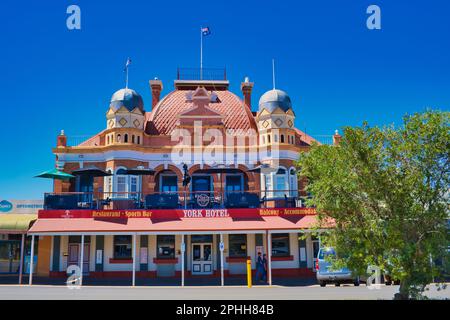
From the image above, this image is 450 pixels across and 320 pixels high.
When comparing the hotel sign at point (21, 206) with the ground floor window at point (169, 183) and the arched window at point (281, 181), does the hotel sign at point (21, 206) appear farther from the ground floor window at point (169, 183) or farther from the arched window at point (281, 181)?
the arched window at point (281, 181)

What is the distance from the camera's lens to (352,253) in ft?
40.5

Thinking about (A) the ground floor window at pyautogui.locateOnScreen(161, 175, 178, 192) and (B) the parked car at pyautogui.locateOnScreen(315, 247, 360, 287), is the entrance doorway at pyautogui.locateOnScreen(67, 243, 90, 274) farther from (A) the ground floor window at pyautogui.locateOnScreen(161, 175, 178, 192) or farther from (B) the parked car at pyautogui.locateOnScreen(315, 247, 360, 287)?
(B) the parked car at pyautogui.locateOnScreen(315, 247, 360, 287)

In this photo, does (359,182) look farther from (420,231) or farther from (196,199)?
(196,199)

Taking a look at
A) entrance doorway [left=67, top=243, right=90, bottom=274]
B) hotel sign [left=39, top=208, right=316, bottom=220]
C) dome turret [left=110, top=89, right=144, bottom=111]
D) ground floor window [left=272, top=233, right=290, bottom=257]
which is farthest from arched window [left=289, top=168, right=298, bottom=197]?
entrance doorway [left=67, top=243, right=90, bottom=274]

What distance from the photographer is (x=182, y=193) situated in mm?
28031

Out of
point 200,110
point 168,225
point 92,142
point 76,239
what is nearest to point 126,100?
point 92,142

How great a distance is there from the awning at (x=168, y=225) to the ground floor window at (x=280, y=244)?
244cm

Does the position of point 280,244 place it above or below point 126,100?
below

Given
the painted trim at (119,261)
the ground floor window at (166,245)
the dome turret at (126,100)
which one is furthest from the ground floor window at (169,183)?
the painted trim at (119,261)

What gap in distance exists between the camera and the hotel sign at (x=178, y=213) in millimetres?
23219

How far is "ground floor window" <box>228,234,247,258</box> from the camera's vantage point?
81.9 ft

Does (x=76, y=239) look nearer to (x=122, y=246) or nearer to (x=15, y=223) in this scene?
(x=122, y=246)

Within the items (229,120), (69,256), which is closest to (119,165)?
(69,256)

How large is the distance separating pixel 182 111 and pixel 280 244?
36.8 feet
